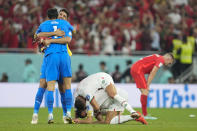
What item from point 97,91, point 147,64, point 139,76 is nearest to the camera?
point 97,91

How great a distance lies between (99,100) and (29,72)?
939 centimetres

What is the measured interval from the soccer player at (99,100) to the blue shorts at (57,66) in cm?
47

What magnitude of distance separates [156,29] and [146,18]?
105 centimetres

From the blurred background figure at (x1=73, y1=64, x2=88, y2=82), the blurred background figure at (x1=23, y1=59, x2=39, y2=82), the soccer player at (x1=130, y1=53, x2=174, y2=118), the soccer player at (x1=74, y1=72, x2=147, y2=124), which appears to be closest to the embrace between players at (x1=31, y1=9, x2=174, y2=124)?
the soccer player at (x1=74, y1=72, x2=147, y2=124)

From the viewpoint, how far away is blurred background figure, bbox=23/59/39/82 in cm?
2017

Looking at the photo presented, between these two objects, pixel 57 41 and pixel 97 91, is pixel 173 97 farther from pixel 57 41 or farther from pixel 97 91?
pixel 57 41

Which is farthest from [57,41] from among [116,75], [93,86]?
[116,75]

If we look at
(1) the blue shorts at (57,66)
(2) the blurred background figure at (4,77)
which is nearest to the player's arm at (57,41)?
(1) the blue shorts at (57,66)

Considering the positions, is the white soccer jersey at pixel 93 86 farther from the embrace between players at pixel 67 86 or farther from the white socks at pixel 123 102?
the white socks at pixel 123 102

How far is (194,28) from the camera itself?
2348 centimetres

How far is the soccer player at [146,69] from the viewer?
540 inches

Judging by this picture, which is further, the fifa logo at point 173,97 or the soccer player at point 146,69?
the fifa logo at point 173,97

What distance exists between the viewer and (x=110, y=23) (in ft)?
74.6

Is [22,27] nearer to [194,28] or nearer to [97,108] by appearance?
[194,28]
